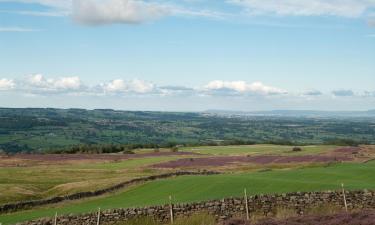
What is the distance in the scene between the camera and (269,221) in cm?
2292

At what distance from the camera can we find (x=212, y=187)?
42750 mm

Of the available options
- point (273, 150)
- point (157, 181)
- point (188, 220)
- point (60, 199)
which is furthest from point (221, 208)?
point (273, 150)

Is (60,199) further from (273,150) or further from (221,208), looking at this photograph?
(273,150)

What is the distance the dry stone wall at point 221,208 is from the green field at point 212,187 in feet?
15.0

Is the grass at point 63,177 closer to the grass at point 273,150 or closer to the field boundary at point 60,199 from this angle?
the field boundary at point 60,199

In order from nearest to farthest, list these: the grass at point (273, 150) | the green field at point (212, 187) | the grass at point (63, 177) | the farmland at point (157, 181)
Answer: the green field at point (212, 187), the farmland at point (157, 181), the grass at point (63, 177), the grass at point (273, 150)

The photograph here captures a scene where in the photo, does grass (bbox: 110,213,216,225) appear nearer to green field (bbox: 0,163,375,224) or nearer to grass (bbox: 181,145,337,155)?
green field (bbox: 0,163,375,224)

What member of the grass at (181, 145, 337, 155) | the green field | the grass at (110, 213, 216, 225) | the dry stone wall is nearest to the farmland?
the green field

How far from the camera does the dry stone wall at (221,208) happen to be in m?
32.0

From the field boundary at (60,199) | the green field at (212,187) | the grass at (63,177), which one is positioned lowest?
the grass at (63,177)

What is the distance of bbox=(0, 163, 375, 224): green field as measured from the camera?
128 feet

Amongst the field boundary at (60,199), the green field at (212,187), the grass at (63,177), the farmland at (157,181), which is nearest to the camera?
the green field at (212,187)

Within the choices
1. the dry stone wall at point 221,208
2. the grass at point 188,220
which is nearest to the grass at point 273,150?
the dry stone wall at point 221,208

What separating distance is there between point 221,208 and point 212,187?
10.3 metres
